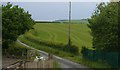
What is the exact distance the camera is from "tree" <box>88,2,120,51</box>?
30.5 m

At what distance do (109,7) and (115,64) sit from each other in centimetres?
711

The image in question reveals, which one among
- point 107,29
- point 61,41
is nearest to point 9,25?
point 107,29

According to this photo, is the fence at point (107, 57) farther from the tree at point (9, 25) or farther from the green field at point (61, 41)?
the tree at point (9, 25)

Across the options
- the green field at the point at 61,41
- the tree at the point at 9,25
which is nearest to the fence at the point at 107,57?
the green field at the point at 61,41

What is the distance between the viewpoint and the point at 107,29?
106ft

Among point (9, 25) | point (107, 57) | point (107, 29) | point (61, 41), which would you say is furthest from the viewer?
point (61, 41)

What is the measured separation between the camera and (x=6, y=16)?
48.4 m

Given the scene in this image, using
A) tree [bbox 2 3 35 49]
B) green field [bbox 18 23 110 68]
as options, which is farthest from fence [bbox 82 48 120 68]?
tree [bbox 2 3 35 49]

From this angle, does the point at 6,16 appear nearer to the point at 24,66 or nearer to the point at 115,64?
the point at 115,64

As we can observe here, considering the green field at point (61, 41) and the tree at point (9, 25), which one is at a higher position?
the tree at point (9, 25)

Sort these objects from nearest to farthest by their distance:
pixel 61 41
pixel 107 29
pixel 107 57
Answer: pixel 107 57 → pixel 107 29 → pixel 61 41

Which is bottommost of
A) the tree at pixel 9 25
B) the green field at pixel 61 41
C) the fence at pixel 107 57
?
the green field at pixel 61 41

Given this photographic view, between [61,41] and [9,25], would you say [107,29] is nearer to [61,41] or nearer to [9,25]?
[9,25]

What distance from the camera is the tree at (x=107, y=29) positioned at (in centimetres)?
3045
